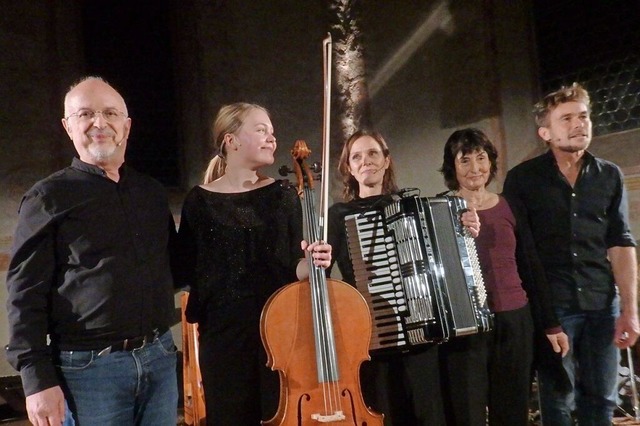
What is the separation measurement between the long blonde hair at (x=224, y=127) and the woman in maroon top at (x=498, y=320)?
2.97 ft

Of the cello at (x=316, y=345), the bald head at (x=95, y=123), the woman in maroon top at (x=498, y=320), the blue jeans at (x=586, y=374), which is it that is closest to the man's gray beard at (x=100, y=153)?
the bald head at (x=95, y=123)

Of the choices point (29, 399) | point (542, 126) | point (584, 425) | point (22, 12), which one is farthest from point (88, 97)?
point (22, 12)

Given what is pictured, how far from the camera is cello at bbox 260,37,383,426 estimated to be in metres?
1.74

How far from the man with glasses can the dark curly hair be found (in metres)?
1.27

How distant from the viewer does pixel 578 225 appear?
232 centimetres

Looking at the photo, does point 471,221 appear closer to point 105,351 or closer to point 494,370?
point 494,370

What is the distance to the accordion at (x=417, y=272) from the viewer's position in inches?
80.3

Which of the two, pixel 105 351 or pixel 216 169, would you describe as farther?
pixel 216 169

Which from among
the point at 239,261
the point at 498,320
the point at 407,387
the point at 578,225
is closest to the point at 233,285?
the point at 239,261

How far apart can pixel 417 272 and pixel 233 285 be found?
0.65 m

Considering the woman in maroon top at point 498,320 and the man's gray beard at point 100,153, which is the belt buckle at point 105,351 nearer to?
the man's gray beard at point 100,153

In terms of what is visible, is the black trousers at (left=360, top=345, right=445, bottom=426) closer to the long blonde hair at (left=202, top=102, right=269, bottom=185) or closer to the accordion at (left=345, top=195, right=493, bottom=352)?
the accordion at (left=345, top=195, right=493, bottom=352)

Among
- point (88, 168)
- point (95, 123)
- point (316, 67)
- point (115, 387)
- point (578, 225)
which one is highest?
point (316, 67)

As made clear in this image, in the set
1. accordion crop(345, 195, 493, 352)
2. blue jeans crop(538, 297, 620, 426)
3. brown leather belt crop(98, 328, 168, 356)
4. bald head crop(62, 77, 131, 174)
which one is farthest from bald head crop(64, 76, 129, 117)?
blue jeans crop(538, 297, 620, 426)
